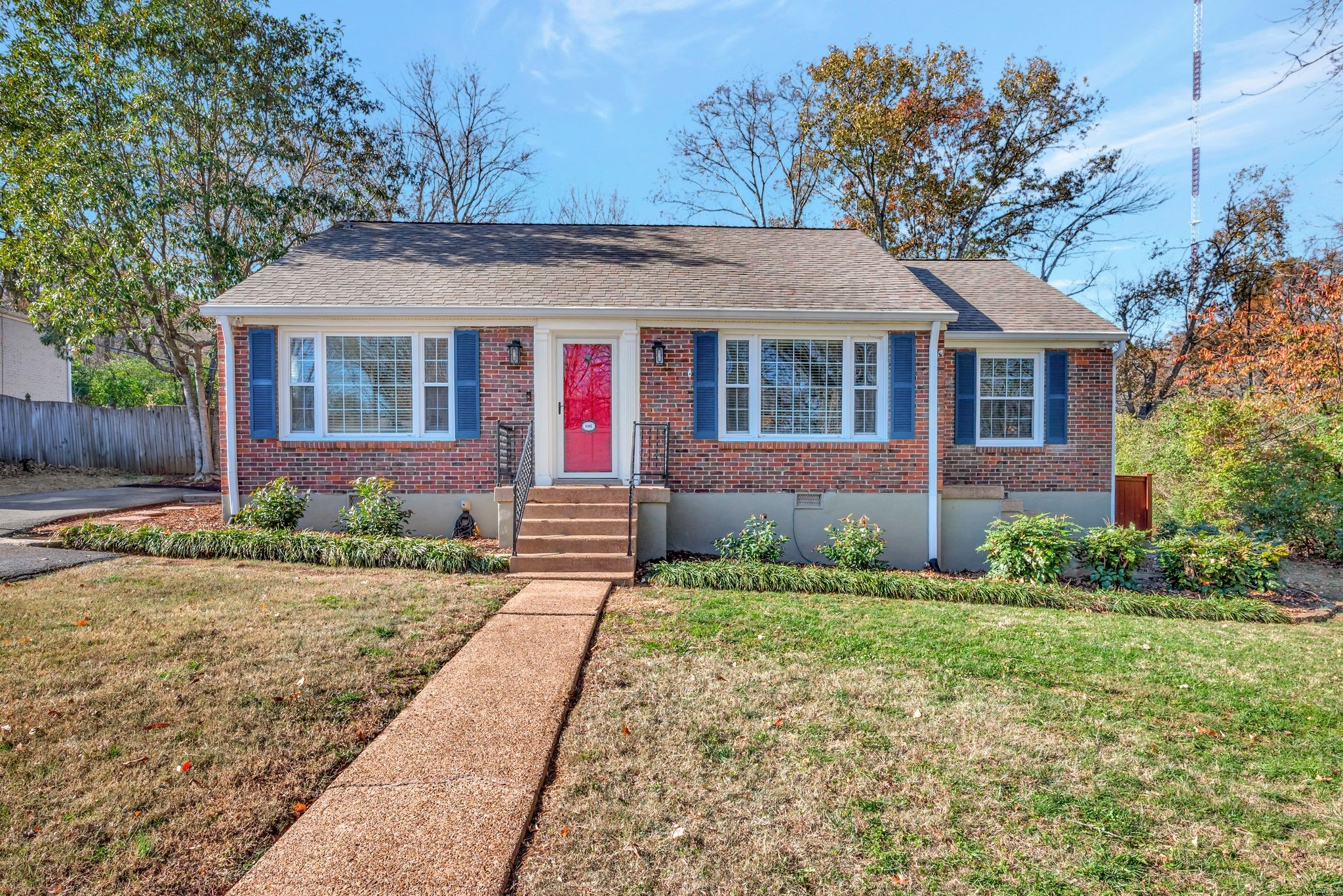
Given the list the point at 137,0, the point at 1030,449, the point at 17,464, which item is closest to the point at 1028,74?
the point at 1030,449

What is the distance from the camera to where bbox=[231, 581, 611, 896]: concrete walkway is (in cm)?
247

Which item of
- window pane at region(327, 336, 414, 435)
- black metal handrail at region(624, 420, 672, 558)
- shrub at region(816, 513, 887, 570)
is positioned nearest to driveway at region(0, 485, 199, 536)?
window pane at region(327, 336, 414, 435)

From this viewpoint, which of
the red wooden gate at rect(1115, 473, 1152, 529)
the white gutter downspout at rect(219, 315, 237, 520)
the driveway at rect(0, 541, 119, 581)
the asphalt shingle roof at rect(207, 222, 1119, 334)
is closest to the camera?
the driveway at rect(0, 541, 119, 581)

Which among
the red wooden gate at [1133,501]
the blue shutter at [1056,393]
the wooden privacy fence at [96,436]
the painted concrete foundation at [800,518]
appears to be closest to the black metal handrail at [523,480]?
the painted concrete foundation at [800,518]

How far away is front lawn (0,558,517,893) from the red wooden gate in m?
10.1

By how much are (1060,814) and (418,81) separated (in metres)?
25.9

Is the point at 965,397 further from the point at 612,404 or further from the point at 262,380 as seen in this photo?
the point at 262,380

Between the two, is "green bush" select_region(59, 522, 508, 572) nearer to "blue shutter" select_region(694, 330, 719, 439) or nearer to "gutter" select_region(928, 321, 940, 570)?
"blue shutter" select_region(694, 330, 719, 439)

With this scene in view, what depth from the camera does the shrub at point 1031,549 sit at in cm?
793

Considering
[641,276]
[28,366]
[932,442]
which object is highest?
[641,276]

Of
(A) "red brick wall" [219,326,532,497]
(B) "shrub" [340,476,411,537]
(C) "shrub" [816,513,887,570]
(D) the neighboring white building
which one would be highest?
(D) the neighboring white building

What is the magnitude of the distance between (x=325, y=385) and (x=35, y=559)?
3.47 meters

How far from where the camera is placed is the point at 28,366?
66.6 ft

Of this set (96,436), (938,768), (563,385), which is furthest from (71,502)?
(938,768)
